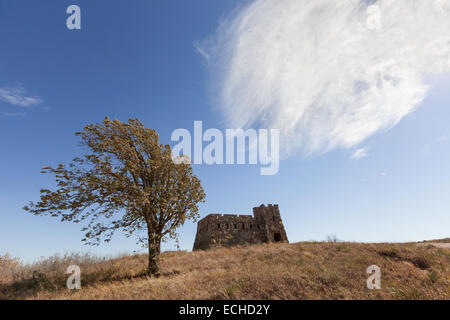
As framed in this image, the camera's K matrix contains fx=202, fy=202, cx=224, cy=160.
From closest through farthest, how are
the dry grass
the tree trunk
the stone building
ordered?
the dry grass < the tree trunk < the stone building

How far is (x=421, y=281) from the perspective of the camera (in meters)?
11.6

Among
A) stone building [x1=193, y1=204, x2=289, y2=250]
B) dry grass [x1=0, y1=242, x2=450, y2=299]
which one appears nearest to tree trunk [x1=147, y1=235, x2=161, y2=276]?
dry grass [x1=0, y1=242, x2=450, y2=299]

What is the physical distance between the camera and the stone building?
101 ft

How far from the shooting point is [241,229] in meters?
33.1

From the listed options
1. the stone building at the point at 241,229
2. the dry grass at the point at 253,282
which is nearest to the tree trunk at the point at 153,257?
the dry grass at the point at 253,282

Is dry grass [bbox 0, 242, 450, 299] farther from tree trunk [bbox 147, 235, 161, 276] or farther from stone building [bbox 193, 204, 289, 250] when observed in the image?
stone building [bbox 193, 204, 289, 250]

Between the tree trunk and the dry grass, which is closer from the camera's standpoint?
the dry grass
